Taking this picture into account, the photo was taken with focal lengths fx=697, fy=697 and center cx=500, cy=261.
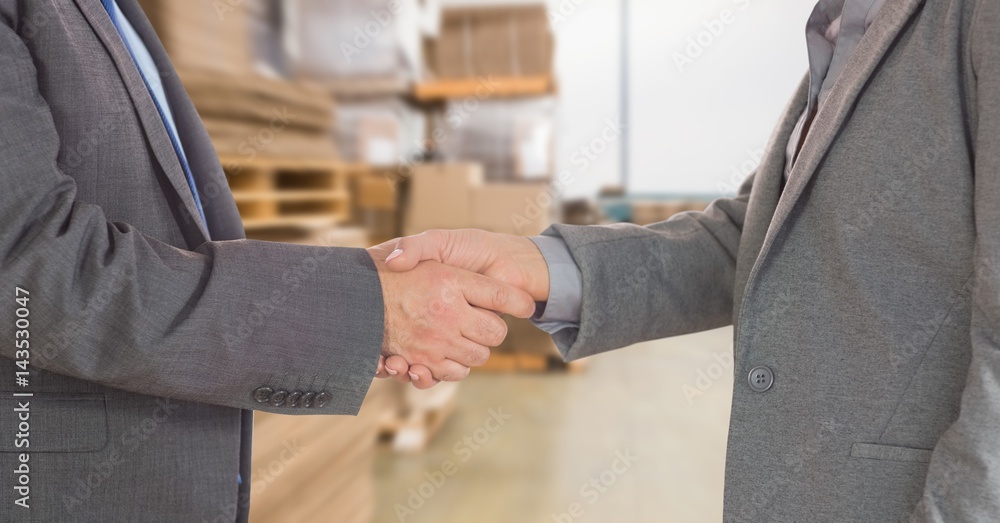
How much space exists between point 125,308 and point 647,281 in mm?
741

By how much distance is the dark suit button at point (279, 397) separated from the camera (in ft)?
2.69

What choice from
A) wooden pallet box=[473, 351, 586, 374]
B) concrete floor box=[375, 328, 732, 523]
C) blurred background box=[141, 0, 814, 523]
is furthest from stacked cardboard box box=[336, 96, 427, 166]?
wooden pallet box=[473, 351, 586, 374]

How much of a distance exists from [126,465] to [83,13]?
0.51m

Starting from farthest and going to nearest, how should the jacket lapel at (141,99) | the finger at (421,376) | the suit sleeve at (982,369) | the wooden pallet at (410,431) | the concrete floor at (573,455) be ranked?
the wooden pallet at (410,431), the concrete floor at (573,455), the finger at (421,376), the jacket lapel at (141,99), the suit sleeve at (982,369)

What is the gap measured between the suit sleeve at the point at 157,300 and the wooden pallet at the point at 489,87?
11.0 ft

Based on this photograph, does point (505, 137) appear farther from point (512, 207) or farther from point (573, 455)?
point (573, 455)

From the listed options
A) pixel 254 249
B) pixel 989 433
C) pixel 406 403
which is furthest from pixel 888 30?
pixel 406 403

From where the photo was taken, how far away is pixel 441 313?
1.06 metres

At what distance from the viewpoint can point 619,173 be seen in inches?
230

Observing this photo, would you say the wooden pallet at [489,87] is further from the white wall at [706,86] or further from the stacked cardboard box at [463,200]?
the white wall at [706,86]

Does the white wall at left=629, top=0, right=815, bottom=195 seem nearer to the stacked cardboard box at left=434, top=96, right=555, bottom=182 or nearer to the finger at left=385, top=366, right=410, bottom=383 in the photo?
the stacked cardboard box at left=434, top=96, right=555, bottom=182

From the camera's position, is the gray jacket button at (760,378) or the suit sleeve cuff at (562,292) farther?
the suit sleeve cuff at (562,292)

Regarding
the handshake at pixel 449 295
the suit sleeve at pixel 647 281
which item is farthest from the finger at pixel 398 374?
the suit sleeve at pixel 647 281

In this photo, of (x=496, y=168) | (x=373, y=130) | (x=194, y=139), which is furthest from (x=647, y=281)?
(x=496, y=168)
